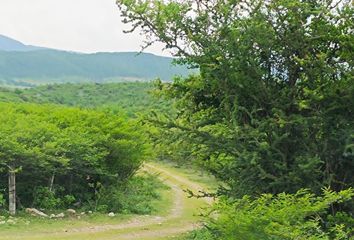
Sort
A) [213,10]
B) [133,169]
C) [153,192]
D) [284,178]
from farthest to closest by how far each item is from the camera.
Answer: [153,192] → [133,169] → [213,10] → [284,178]

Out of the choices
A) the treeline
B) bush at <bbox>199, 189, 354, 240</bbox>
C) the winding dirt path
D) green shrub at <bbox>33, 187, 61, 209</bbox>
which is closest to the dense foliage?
the treeline

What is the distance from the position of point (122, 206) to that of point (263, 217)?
13064 mm

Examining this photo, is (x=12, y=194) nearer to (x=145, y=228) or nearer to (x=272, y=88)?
(x=145, y=228)

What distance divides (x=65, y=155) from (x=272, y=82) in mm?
9737

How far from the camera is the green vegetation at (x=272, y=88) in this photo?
29.4ft

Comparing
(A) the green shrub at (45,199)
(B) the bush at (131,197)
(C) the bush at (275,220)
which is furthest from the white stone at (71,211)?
(C) the bush at (275,220)

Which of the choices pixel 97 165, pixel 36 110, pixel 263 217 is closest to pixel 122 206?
pixel 97 165

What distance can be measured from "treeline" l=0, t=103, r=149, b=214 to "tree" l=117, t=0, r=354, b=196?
8269 mm

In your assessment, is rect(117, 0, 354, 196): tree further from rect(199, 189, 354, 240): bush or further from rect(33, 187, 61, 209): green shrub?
rect(33, 187, 61, 209): green shrub

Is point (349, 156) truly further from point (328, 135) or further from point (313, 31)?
point (313, 31)

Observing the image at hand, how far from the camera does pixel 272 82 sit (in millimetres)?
9875

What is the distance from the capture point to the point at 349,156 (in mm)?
9117

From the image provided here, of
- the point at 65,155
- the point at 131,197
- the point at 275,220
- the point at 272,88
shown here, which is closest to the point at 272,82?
the point at 272,88

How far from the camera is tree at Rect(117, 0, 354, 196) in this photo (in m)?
8.98
